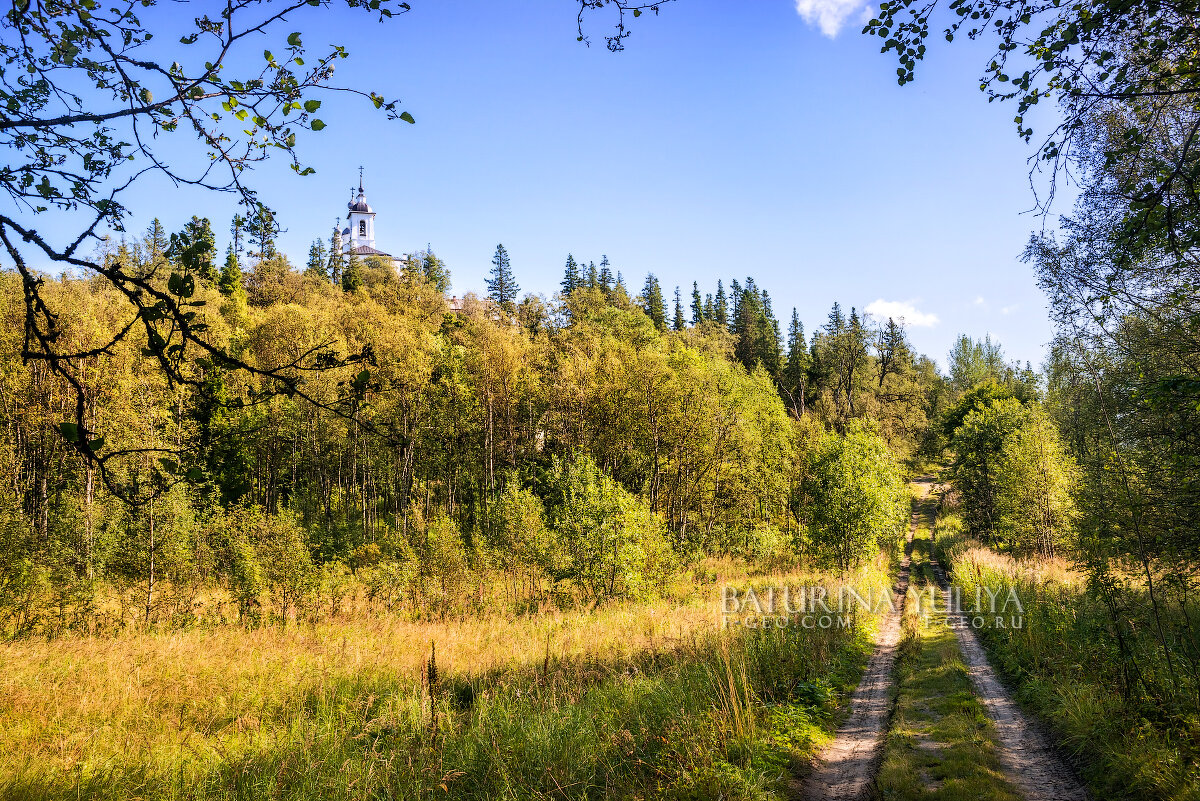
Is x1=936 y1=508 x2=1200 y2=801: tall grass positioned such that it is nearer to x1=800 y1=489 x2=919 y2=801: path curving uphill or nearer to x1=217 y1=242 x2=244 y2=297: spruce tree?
x1=800 y1=489 x2=919 y2=801: path curving uphill

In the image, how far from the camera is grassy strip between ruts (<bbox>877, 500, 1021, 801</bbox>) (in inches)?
235

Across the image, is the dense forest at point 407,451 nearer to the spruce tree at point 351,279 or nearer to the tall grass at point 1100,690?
the spruce tree at point 351,279

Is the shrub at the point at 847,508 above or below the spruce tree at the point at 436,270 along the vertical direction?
below

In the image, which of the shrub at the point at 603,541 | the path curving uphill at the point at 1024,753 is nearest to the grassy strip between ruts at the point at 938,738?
the path curving uphill at the point at 1024,753

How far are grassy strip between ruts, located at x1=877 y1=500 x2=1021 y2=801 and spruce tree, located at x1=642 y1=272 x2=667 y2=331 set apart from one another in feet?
214

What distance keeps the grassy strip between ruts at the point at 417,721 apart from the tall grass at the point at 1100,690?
2952 mm

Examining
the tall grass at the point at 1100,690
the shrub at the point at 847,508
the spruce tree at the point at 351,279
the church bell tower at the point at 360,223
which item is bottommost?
the tall grass at the point at 1100,690

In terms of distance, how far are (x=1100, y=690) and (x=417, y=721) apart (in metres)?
9.74

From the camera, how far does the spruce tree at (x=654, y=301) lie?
76188 millimetres

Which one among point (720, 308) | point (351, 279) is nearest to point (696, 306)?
point (720, 308)

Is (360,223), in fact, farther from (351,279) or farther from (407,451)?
(407,451)

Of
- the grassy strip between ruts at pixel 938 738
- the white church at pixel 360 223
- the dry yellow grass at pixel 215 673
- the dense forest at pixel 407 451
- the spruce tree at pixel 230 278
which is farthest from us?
the white church at pixel 360 223

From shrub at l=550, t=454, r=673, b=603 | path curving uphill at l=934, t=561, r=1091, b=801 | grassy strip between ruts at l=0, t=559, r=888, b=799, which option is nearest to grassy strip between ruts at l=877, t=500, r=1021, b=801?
path curving uphill at l=934, t=561, r=1091, b=801

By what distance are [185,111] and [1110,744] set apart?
10828 millimetres
